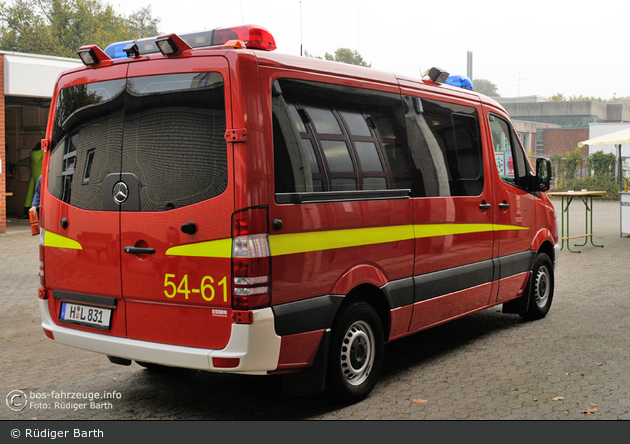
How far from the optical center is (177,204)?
413cm

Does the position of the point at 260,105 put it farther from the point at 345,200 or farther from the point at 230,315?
the point at 230,315

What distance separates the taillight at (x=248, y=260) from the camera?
3.92 m

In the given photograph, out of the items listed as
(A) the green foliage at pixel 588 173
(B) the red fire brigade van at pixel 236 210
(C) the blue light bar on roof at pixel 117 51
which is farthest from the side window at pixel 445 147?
(A) the green foliage at pixel 588 173

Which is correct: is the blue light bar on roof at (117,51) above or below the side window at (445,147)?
above

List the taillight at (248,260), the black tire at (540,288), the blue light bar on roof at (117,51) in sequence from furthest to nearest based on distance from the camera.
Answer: the black tire at (540,288) < the blue light bar on roof at (117,51) < the taillight at (248,260)

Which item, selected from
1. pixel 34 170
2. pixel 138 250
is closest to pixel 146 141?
pixel 138 250

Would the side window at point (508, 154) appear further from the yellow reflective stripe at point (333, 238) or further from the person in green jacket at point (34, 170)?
the person in green jacket at point (34, 170)

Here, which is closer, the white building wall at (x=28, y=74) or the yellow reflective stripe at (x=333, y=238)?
the yellow reflective stripe at (x=333, y=238)

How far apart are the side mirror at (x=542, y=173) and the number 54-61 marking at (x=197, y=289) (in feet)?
14.5

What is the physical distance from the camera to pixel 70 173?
4.70 m

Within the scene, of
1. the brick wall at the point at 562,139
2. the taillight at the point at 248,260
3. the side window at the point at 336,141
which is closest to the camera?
the taillight at the point at 248,260

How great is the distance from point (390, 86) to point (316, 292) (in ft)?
5.95

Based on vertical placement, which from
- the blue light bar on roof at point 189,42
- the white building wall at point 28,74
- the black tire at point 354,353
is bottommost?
the black tire at point 354,353
